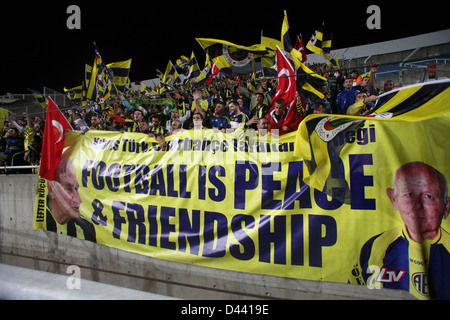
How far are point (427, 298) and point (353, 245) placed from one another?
724mm

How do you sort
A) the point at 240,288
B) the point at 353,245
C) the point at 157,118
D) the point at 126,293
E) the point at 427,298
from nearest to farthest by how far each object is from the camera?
the point at 427,298, the point at 353,245, the point at 240,288, the point at 126,293, the point at 157,118

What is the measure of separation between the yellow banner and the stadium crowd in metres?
0.50

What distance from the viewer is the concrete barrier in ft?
12.2

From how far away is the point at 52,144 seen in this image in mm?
5938

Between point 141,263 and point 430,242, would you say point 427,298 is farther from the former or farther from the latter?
point 141,263

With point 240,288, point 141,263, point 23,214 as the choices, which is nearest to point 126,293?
point 141,263

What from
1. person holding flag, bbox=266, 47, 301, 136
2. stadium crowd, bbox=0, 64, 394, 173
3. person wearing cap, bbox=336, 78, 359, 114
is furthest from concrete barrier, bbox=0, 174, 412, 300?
person wearing cap, bbox=336, 78, 359, 114

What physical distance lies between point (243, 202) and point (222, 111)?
2344 millimetres

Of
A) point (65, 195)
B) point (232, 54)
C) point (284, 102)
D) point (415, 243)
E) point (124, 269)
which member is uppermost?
point (232, 54)

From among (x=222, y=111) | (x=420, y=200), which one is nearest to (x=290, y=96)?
(x=222, y=111)

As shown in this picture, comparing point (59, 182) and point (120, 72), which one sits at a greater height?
point (120, 72)

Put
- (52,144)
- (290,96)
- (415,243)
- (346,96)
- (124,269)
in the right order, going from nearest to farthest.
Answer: (415,243) → (290,96) → (124,269) → (52,144) → (346,96)

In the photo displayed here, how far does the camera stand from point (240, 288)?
409cm

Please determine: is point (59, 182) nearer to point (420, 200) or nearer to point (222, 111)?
point (222, 111)
